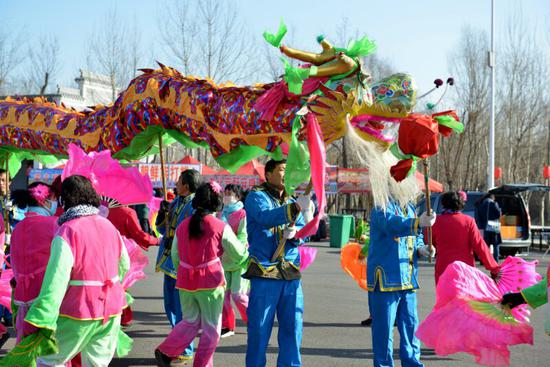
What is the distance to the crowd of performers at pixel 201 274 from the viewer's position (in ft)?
13.8

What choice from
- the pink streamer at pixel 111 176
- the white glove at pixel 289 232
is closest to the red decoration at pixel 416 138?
the white glove at pixel 289 232

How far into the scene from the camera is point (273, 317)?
5.40 m

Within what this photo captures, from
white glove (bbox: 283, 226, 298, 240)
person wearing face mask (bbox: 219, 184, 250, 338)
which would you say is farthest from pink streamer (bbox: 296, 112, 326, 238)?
person wearing face mask (bbox: 219, 184, 250, 338)

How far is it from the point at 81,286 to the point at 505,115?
3441cm

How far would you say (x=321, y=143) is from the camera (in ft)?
16.3

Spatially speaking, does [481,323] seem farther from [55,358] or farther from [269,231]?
[55,358]

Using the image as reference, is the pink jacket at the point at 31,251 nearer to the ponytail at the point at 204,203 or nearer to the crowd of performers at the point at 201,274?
the crowd of performers at the point at 201,274

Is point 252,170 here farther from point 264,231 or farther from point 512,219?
point 264,231

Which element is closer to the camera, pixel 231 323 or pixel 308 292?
pixel 231 323

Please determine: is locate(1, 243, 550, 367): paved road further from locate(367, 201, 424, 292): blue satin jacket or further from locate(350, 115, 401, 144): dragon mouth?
locate(350, 115, 401, 144): dragon mouth

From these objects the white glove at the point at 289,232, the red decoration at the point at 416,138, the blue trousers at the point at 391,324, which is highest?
the red decoration at the point at 416,138

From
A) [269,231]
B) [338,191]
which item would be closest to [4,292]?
[269,231]

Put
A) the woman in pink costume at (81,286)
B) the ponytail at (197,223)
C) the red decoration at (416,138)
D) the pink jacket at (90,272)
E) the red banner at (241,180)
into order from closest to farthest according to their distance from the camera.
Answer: the woman in pink costume at (81,286) < the pink jacket at (90,272) < the red decoration at (416,138) < the ponytail at (197,223) < the red banner at (241,180)

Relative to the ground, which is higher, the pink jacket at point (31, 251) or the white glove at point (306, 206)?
the white glove at point (306, 206)
